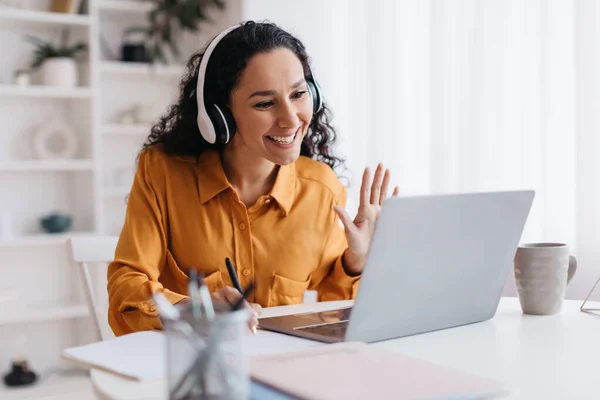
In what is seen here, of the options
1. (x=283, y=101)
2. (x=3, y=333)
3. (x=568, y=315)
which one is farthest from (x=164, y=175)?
(x=3, y=333)

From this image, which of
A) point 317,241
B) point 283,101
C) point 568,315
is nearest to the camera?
point 568,315

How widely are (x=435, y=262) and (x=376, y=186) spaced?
0.49 metres

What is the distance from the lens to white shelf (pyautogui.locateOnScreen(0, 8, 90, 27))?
330cm

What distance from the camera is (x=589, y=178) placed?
6.87 feet

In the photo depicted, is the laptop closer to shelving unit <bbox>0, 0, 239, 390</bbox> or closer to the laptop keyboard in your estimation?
the laptop keyboard

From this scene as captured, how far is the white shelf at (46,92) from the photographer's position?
330 centimetres

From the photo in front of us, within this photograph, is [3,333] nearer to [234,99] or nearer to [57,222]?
[57,222]

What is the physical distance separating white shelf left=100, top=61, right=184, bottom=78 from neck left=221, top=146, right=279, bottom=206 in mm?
2099

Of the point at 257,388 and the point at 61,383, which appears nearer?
the point at 257,388

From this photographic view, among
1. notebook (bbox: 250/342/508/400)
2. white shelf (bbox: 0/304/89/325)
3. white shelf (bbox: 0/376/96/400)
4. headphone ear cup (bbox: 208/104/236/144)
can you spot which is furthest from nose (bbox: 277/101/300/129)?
white shelf (bbox: 0/304/89/325)

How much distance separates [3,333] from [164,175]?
7.47 ft

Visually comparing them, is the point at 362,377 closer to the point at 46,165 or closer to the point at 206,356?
the point at 206,356

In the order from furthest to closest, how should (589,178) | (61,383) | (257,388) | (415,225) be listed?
(61,383)
(589,178)
(415,225)
(257,388)

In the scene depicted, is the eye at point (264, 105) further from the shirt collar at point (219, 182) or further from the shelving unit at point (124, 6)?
the shelving unit at point (124, 6)
